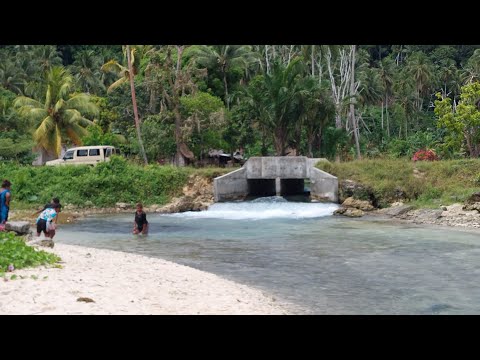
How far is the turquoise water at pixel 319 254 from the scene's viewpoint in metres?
11.9

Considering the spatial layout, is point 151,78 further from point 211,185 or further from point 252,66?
point 252,66

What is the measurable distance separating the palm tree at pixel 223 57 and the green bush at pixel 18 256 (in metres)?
35.9

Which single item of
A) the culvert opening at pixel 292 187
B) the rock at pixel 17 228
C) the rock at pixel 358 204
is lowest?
the rock at pixel 358 204

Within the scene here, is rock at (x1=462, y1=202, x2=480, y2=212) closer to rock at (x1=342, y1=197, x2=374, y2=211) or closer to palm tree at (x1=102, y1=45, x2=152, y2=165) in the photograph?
rock at (x1=342, y1=197, x2=374, y2=211)

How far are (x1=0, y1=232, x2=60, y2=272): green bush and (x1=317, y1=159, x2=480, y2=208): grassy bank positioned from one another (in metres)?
21.0

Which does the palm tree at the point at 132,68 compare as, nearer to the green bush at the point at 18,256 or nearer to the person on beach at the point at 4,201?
the person on beach at the point at 4,201

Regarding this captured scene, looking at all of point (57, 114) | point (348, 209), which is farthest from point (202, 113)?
point (348, 209)

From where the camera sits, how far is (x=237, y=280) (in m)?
13.9

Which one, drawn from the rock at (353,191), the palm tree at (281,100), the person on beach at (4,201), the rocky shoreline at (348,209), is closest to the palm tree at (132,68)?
the rocky shoreline at (348,209)

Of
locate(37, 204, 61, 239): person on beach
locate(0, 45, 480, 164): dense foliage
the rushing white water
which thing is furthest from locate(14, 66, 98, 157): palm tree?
locate(37, 204, 61, 239): person on beach

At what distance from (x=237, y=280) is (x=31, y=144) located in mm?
29460

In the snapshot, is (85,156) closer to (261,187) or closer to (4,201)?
(261,187)
